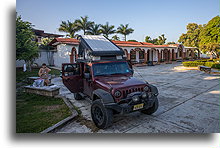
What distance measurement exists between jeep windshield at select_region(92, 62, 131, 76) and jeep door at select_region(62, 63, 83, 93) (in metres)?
1.17

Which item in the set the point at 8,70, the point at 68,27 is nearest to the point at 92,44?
the point at 8,70

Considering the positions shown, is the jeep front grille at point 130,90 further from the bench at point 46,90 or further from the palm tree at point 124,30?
the palm tree at point 124,30

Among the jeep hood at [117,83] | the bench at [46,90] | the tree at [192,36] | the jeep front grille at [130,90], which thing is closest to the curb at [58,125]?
the jeep hood at [117,83]

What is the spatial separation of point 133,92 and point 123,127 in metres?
0.97

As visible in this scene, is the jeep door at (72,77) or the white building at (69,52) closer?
the jeep door at (72,77)

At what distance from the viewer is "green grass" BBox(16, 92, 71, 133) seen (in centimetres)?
380

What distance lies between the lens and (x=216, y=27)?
90.3ft

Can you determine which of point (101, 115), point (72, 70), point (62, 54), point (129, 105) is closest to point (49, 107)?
point (72, 70)

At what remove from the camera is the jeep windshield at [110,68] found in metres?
4.55

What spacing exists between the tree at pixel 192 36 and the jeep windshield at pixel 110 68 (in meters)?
43.1

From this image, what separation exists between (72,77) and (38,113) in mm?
1629

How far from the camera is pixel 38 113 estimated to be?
15.5ft

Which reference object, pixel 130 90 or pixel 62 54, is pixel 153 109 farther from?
pixel 62 54

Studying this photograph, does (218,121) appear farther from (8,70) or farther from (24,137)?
(8,70)
